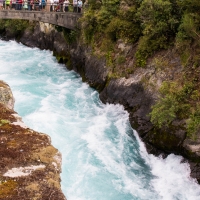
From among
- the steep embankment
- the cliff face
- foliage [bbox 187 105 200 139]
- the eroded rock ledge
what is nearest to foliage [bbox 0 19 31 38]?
the cliff face

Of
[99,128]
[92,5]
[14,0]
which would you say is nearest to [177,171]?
[99,128]

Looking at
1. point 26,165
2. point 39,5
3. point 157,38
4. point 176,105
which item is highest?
point 39,5

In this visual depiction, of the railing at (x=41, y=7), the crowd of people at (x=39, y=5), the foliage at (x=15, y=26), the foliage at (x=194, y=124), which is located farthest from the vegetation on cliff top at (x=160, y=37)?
the foliage at (x=15, y=26)

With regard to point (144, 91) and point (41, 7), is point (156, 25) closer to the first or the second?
point (144, 91)

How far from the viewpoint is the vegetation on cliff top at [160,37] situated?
14.3m

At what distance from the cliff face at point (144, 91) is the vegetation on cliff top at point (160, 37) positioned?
45 centimetres

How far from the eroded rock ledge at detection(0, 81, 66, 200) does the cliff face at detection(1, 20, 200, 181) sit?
7.69 meters

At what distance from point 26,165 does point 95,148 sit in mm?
8680

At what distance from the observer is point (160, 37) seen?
17609 millimetres

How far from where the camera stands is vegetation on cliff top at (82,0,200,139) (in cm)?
1426

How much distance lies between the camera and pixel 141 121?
1666cm

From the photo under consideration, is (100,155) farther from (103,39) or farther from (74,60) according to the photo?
(74,60)

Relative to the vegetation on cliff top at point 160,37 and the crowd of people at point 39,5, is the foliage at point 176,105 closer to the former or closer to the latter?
the vegetation on cliff top at point 160,37

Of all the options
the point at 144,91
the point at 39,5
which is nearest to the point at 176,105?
the point at 144,91
